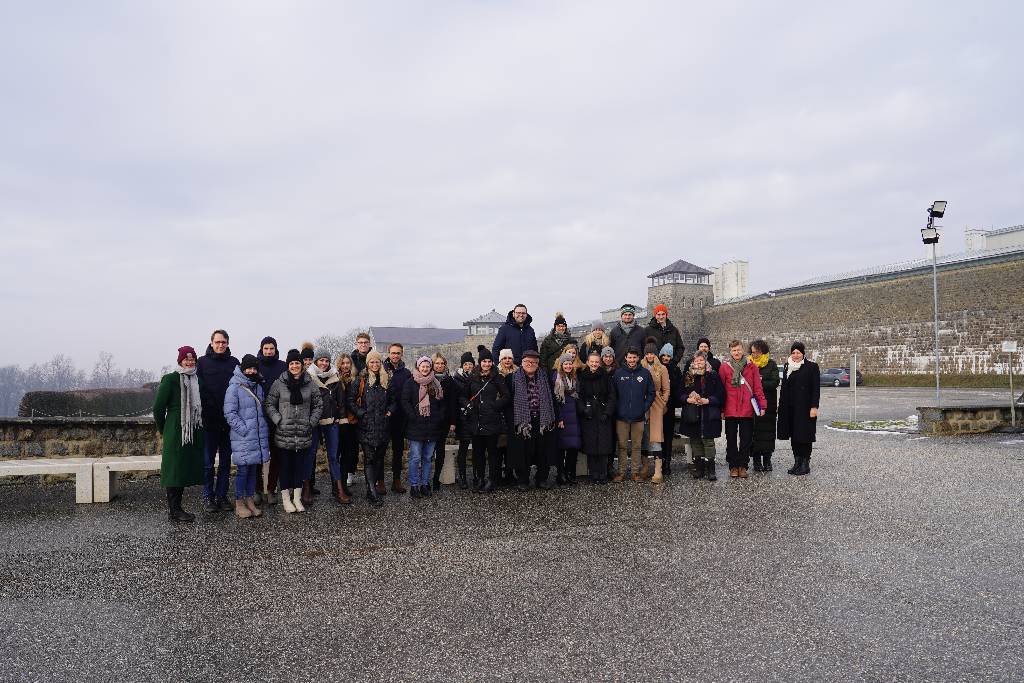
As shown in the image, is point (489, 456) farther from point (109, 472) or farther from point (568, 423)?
point (109, 472)

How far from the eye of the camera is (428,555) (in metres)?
5.34

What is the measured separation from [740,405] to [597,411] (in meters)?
1.81

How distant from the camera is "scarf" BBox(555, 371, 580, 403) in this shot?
8.41 meters

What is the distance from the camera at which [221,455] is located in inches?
286

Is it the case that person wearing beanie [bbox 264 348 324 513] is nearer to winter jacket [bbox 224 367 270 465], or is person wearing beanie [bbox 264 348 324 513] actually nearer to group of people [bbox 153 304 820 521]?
group of people [bbox 153 304 820 521]

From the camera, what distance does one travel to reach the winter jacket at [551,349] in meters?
9.17

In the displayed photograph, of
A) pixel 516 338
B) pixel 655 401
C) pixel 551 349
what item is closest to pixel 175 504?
pixel 516 338

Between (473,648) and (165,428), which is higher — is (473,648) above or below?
below

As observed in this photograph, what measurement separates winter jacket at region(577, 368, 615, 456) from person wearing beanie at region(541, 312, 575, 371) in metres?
0.73

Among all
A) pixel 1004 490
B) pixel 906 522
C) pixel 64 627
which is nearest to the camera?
pixel 64 627

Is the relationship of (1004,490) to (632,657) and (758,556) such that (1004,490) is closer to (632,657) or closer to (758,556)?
(758,556)

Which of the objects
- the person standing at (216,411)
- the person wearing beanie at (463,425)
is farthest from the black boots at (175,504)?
the person wearing beanie at (463,425)

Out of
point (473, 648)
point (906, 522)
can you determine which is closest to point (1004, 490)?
point (906, 522)

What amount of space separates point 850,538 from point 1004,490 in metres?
3.02
